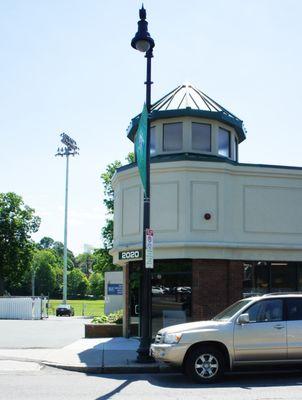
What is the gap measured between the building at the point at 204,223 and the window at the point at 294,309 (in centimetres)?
561

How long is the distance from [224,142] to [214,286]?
17.6 ft

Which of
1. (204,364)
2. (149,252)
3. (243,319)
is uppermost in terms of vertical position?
(149,252)

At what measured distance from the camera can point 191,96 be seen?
791 inches

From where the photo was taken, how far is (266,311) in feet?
36.7

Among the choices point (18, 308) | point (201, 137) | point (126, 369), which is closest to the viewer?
point (126, 369)

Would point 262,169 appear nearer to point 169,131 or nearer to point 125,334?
point 169,131

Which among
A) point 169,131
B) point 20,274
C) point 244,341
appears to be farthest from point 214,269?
point 20,274

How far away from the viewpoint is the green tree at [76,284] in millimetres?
144125

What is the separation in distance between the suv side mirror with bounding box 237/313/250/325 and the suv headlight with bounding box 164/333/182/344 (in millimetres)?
1171

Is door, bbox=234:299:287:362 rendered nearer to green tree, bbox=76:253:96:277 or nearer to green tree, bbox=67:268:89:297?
green tree, bbox=67:268:89:297

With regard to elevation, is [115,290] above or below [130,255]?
below

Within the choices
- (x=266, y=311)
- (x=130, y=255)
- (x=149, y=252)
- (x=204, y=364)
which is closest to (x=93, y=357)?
(x=149, y=252)

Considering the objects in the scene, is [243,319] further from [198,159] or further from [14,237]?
[14,237]

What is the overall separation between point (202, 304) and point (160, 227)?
2621 mm
